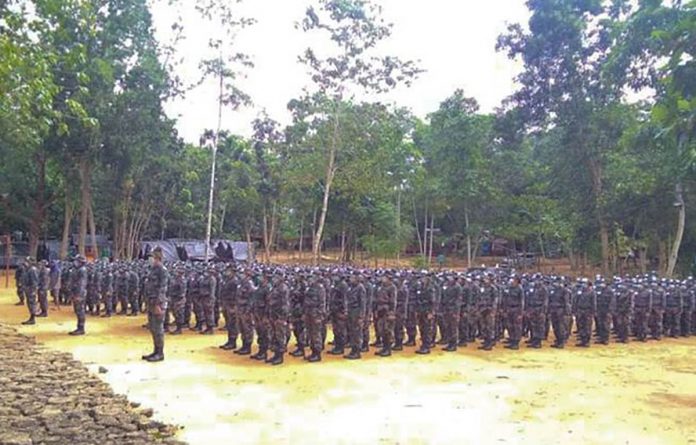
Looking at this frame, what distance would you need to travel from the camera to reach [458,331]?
13.8 meters

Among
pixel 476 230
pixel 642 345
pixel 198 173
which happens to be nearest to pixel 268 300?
pixel 642 345

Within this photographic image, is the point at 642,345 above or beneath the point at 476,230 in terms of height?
beneath

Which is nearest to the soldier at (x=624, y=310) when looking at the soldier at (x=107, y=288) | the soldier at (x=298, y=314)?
the soldier at (x=298, y=314)

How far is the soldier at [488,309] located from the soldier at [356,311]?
2716 mm

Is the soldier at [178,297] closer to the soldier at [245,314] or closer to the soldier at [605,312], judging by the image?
the soldier at [245,314]

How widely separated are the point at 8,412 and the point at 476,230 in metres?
31.0

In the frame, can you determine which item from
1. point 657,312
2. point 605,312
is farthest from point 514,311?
point 657,312

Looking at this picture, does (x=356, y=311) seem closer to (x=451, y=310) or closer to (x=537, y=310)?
(x=451, y=310)

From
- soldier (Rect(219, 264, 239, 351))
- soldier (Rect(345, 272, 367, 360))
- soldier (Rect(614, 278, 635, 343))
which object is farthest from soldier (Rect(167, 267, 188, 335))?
soldier (Rect(614, 278, 635, 343))

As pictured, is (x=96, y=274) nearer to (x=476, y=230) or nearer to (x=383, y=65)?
(x=383, y=65)

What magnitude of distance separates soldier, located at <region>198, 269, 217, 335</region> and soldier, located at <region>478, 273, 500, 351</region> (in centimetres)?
552

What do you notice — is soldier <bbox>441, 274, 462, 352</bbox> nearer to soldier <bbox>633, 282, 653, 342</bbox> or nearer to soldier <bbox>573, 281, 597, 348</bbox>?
soldier <bbox>573, 281, 597, 348</bbox>

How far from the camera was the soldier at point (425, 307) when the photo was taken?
1309cm

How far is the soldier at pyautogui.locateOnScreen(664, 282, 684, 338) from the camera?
16250 millimetres
